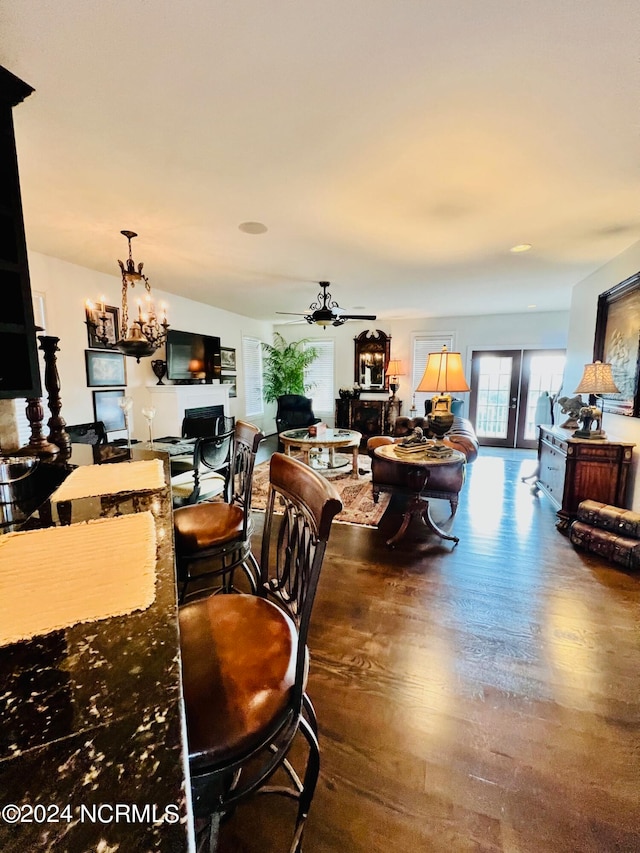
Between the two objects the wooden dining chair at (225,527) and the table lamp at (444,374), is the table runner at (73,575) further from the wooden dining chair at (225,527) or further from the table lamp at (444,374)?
the table lamp at (444,374)

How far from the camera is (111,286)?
4301 millimetres

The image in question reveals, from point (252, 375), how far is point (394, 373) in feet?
9.80

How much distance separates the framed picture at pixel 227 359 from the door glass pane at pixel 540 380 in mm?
5657

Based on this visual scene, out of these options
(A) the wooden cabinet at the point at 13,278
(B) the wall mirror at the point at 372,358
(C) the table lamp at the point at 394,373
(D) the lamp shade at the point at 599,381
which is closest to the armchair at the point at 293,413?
(B) the wall mirror at the point at 372,358

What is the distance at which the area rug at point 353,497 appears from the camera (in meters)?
3.48

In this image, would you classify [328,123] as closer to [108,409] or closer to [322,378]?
[108,409]

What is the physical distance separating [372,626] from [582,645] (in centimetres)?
109

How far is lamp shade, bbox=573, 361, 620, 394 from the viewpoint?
3072mm

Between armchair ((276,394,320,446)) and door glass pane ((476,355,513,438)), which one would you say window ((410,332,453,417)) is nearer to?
door glass pane ((476,355,513,438))

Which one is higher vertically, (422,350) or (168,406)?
(422,350)

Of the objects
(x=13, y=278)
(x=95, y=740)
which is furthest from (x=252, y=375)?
(x=95, y=740)

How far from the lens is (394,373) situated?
24.3 ft

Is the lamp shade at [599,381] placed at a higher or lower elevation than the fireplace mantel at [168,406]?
higher

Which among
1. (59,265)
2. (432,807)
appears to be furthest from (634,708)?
(59,265)
